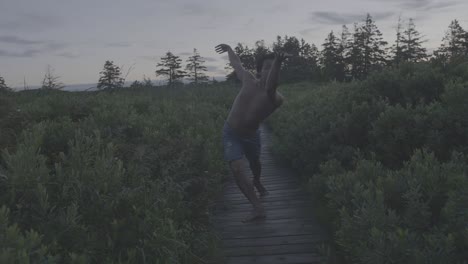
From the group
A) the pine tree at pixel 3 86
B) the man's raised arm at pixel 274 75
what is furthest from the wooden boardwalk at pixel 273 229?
the pine tree at pixel 3 86

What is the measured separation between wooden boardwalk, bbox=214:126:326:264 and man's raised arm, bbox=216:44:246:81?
2196mm

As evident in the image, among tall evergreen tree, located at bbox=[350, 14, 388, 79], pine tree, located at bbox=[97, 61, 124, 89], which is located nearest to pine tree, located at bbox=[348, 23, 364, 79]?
tall evergreen tree, located at bbox=[350, 14, 388, 79]

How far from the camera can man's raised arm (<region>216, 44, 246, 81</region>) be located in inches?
244

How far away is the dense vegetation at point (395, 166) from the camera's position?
117 inches

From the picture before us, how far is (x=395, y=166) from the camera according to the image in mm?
5172

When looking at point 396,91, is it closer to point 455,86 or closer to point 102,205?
point 455,86

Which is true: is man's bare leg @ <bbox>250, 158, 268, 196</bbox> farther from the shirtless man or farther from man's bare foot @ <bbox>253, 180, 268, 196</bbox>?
the shirtless man

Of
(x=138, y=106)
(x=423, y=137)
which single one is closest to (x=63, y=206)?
(x=423, y=137)

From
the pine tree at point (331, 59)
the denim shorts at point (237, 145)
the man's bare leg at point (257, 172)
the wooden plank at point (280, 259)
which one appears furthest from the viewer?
the pine tree at point (331, 59)

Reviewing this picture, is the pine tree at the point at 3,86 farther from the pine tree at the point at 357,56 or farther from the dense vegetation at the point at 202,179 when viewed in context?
the pine tree at the point at 357,56

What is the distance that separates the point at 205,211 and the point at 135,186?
64.8 inches

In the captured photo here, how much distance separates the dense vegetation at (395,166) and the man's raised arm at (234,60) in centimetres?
190

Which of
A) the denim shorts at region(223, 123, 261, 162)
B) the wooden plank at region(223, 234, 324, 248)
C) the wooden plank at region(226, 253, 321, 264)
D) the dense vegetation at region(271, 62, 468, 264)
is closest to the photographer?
the dense vegetation at region(271, 62, 468, 264)

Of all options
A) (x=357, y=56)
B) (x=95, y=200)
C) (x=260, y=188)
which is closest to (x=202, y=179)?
(x=260, y=188)
